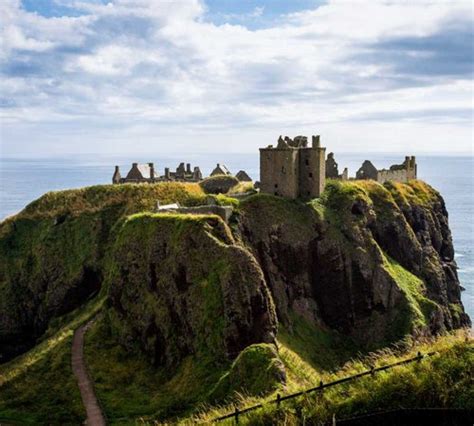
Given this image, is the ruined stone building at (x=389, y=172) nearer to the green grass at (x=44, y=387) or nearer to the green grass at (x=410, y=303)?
the green grass at (x=410, y=303)

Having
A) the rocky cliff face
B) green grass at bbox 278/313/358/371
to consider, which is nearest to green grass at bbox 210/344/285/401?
green grass at bbox 278/313/358/371

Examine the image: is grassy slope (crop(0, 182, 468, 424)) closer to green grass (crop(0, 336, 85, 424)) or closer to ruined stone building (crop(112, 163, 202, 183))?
green grass (crop(0, 336, 85, 424))

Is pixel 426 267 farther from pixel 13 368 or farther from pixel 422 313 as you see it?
pixel 13 368

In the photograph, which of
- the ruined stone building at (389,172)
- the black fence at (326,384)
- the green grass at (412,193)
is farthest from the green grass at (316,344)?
the black fence at (326,384)

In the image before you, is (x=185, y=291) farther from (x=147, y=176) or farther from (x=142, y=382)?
(x=147, y=176)

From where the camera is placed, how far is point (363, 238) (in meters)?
71.4

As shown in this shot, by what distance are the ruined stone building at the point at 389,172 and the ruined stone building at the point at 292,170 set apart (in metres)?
19.7

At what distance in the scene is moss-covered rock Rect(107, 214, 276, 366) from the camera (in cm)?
4719

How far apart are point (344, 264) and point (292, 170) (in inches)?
486

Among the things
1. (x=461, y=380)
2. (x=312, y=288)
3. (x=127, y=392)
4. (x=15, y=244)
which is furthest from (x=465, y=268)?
(x=461, y=380)

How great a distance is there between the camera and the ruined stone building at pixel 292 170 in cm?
6988

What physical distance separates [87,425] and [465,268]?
113m

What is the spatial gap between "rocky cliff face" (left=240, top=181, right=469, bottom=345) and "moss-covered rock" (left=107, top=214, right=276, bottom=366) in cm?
1011

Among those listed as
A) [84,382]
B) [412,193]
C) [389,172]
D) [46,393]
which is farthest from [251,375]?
[412,193]
